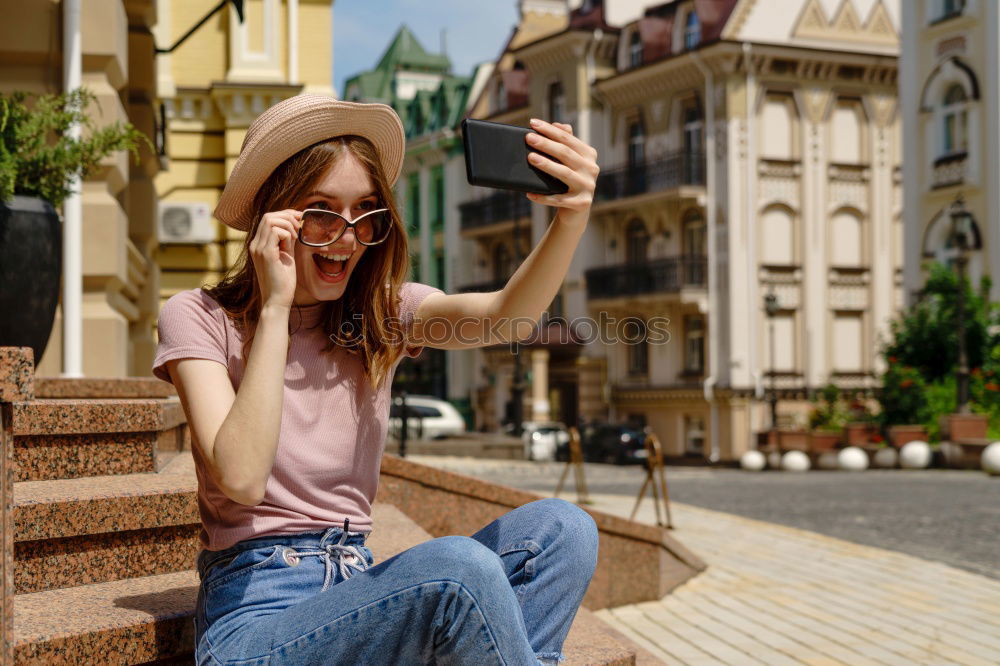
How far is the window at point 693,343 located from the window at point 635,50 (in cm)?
845

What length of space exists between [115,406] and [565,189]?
1890 mm

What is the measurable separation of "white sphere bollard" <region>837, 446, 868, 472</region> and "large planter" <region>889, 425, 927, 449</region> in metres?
→ 0.72

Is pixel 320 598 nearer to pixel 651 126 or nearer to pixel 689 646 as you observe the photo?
pixel 689 646

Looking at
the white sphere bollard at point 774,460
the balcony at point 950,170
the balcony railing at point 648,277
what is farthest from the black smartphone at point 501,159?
the balcony railing at point 648,277

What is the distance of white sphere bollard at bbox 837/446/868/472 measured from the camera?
82.6 feet

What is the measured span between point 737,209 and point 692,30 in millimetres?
5941

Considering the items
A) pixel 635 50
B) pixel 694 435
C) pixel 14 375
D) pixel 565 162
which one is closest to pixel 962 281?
pixel 694 435

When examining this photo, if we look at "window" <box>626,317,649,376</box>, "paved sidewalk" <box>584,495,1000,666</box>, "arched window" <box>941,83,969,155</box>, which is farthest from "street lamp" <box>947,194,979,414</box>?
"paved sidewalk" <box>584,495,1000,666</box>

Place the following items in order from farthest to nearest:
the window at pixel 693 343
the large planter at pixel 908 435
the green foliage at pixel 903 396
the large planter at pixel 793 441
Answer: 1. the window at pixel 693 343
2. the large planter at pixel 793 441
3. the green foliage at pixel 903 396
4. the large planter at pixel 908 435

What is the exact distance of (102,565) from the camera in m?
3.37

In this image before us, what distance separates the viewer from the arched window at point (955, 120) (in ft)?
100

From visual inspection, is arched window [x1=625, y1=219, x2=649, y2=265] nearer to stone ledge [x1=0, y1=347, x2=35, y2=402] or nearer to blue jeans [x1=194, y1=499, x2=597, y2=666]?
blue jeans [x1=194, y1=499, x2=597, y2=666]

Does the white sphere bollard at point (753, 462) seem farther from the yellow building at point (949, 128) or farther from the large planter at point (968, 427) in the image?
the large planter at point (968, 427)

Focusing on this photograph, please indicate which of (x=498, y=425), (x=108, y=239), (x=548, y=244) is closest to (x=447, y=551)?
(x=548, y=244)
